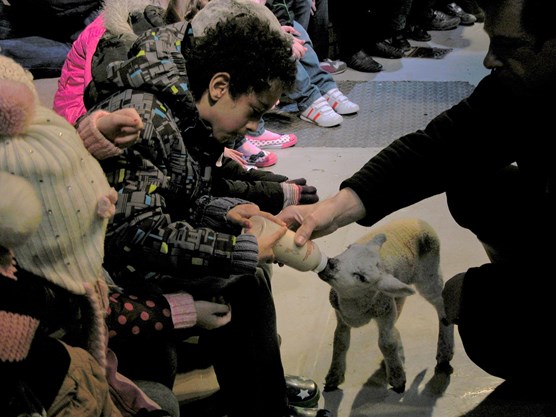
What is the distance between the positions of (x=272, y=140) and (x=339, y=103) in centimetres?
64

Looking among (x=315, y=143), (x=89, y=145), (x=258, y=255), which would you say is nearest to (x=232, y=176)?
(x=258, y=255)

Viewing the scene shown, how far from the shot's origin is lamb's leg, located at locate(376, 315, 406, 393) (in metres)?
2.04

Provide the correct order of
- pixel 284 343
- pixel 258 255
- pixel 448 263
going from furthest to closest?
1. pixel 448 263
2. pixel 284 343
3. pixel 258 255

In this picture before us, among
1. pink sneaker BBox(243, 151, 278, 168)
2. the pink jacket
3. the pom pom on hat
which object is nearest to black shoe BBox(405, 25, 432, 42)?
pink sneaker BBox(243, 151, 278, 168)

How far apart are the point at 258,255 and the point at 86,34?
1.56 metres

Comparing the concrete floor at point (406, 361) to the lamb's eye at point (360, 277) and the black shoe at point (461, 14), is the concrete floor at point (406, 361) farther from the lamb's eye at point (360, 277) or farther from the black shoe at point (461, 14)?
the black shoe at point (461, 14)

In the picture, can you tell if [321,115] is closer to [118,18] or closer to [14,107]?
[118,18]

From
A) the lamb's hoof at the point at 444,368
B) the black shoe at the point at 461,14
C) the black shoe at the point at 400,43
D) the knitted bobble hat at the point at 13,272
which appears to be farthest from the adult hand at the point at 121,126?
the black shoe at the point at 461,14

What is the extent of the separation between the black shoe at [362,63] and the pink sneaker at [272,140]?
133 cm

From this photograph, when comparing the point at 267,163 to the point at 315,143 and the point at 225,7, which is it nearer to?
the point at 315,143

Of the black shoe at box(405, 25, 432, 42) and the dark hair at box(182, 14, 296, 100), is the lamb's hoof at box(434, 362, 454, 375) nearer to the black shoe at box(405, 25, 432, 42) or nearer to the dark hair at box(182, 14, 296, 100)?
the dark hair at box(182, 14, 296, 100)

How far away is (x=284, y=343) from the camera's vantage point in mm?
2305

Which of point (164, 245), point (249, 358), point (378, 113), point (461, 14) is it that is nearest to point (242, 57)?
point (164, 245)

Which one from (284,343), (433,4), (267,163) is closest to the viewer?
(284,343)
